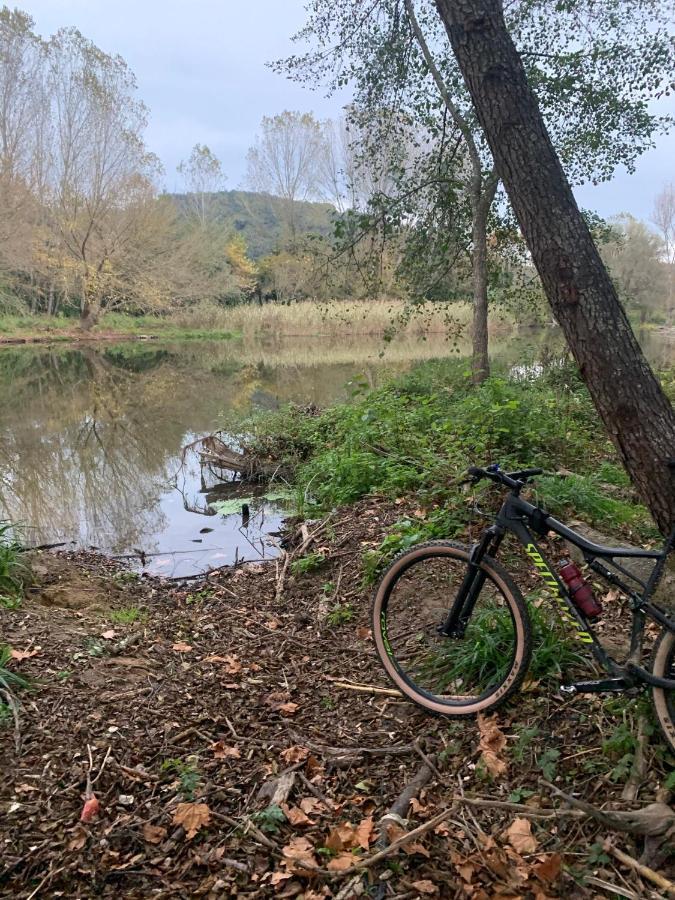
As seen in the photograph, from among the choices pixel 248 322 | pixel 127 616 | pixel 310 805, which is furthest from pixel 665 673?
pixel 248 322

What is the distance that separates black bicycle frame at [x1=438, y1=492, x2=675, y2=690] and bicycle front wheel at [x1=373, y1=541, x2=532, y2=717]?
3.4 inches

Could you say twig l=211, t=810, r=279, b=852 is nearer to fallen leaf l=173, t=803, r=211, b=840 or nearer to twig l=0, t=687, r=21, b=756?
fallen leaf l=173, t=803, r=211, b=840

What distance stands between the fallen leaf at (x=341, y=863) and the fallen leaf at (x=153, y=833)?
619 millimetres

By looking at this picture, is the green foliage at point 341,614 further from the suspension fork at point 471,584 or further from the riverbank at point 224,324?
the riverbank at point 224,324

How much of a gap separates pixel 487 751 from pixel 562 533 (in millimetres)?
924

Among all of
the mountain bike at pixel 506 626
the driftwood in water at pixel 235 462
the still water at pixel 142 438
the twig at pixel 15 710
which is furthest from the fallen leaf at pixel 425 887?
the driftwood in water at pixel 235 462

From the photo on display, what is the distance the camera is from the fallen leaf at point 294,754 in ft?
8.41

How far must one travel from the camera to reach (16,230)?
27.3 m

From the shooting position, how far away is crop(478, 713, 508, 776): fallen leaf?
2.29m

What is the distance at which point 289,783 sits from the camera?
94.1 inches

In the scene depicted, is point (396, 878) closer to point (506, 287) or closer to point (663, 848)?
point (663, 848)

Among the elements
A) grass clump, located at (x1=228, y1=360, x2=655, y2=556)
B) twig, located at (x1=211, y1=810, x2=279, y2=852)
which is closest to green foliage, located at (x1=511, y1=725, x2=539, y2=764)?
twig, located at (x1=211, y1=810, x2=279, y2=852)

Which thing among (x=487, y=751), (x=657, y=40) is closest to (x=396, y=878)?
(x=487, y=751)

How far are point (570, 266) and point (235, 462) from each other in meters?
6.41
